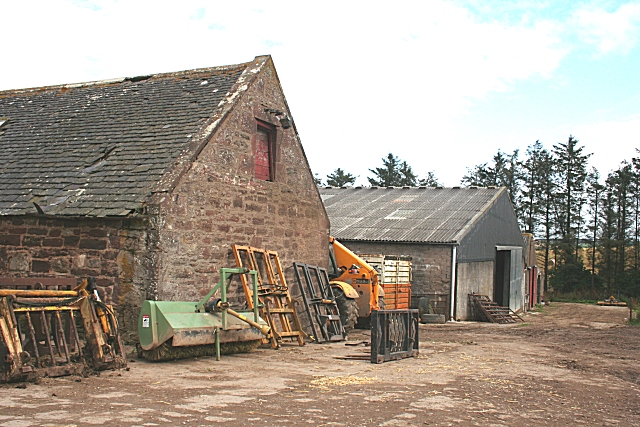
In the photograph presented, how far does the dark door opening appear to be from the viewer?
100 ft

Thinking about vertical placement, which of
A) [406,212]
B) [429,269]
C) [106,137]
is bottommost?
[429,269]

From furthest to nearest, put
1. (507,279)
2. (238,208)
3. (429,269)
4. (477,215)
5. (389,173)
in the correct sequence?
(389,173) → (507,279) → (477,215) → (429,269) → (238,208)

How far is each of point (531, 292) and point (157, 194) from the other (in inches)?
1126

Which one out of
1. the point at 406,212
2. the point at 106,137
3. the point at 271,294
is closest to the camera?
the point at 271,294

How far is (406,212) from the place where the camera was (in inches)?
1126

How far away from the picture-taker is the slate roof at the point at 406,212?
25.5 m

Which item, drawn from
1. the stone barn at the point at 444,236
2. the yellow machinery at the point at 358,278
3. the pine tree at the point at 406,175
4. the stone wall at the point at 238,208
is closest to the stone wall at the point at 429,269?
the stone barn at the point at 444,236

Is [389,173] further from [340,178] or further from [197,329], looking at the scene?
[197,329]

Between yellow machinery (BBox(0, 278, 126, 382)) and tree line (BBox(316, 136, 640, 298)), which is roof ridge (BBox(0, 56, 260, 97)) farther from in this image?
tree line (BBox(316, 136, 640, 298))

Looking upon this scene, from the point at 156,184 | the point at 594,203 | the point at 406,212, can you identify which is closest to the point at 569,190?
the point at 594,203

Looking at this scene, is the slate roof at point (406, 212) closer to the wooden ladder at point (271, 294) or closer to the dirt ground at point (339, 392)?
the wooden ladder at point (271, 294)

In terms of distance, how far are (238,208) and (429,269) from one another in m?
11.5

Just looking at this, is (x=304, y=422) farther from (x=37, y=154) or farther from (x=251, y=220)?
(x=37, y=154)

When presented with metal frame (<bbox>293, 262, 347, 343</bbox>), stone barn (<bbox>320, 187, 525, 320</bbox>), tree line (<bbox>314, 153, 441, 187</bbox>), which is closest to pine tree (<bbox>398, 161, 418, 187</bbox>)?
tree line (<bbox>314, 153, 441, 187</bbox>)
